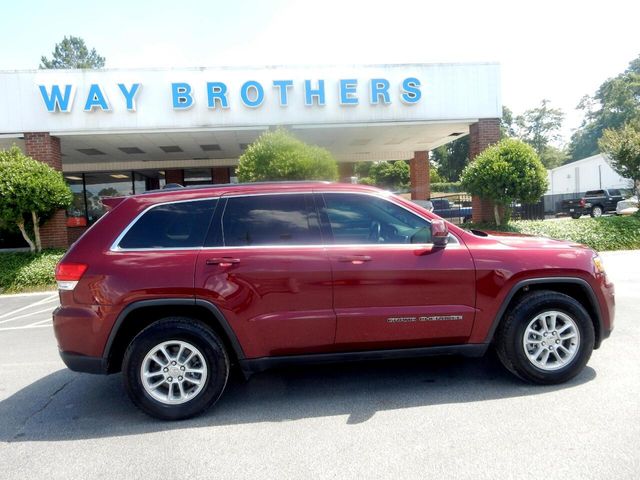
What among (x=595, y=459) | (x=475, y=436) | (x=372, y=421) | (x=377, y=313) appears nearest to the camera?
(x=595, y=459)

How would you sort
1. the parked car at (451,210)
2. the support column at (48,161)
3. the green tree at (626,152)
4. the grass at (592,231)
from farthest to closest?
the parked car at (451,210) → the green tree at (626,152) → the grass at (592,231) → the support column at (48,161)

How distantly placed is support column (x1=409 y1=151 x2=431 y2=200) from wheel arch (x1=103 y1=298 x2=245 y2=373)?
18.6m

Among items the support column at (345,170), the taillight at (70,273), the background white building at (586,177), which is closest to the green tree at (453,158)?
the background white building at (586,177)

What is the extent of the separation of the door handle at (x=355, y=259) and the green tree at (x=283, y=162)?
781cm

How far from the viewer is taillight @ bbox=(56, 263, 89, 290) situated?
11.9 ft

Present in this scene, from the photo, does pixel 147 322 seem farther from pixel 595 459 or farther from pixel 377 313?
pixel 595 459

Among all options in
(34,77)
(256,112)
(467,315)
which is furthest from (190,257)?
(34,77)

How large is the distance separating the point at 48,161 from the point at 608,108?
Answer: 79628 mm

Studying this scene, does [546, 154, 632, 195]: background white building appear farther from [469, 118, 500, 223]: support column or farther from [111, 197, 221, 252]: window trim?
[111, 197, 221, 252]: window trim

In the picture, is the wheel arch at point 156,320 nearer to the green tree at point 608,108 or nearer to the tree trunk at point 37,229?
the tree trunk at point 37,229

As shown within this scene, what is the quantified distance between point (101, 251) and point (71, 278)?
30 cm

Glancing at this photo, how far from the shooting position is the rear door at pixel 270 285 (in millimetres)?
3619

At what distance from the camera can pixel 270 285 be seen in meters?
3.63

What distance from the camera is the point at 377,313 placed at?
3.74 metres
